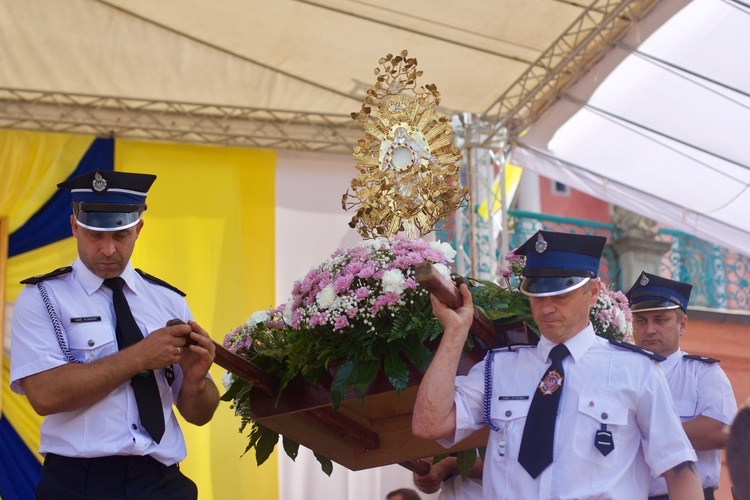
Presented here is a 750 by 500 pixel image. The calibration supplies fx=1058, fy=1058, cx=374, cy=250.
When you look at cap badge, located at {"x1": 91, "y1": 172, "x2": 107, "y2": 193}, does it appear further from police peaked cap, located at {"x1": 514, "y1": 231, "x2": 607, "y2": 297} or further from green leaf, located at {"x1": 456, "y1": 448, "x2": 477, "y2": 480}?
green leaf, located at {"x1": 456, "y1": 448, "x2": 477, "y2": 480}

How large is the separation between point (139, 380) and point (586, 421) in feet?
3.78

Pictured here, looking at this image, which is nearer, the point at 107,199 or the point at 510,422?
the point at 510,422

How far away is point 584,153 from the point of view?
6.62 metres

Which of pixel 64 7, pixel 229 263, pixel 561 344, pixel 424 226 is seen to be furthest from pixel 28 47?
pixel 561 344

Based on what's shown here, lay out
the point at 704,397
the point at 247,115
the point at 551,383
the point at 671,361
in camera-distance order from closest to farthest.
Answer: the point at 551,383 → the point at 704,397 → the point at 671,361 → the point at 247,115

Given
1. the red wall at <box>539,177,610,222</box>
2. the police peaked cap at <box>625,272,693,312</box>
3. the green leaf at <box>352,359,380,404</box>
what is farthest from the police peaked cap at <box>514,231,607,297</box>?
the red wall at <box>539,177,610,222</box>

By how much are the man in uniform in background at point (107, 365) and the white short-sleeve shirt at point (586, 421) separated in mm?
744

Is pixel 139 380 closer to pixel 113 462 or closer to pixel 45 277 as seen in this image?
pixel 113 462

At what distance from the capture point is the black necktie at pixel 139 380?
2730 millimetres

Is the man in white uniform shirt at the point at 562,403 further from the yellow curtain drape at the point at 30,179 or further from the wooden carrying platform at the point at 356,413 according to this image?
the yellow curtain drape at the point at 30,179

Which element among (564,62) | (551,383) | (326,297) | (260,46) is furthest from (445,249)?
(260,46)

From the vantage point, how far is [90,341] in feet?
9.02

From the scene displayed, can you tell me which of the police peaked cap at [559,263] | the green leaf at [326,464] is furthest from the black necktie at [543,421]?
the green leaf at [326,464]

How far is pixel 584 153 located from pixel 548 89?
558 mm
